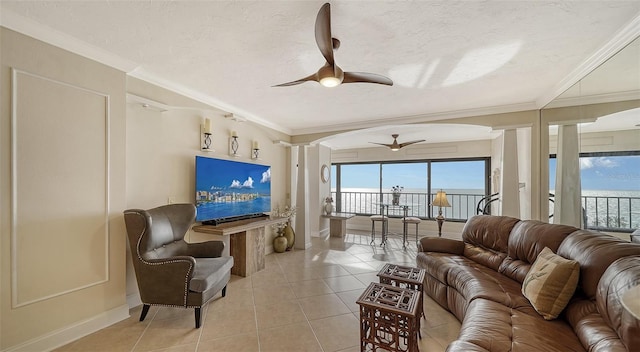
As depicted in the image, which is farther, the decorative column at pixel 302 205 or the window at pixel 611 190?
the decorative column at pixel 302 205

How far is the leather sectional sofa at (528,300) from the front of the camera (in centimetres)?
129

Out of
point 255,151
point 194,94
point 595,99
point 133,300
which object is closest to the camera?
point 595,99

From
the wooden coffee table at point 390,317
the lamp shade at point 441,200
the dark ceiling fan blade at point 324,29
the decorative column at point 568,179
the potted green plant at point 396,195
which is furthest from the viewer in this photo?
the potted green plant at point 396,195

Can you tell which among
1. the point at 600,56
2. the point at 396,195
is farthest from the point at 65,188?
the point at 396,195

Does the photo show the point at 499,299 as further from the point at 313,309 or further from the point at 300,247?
the point at 300,247

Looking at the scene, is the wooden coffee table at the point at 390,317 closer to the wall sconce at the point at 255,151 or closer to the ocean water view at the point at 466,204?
the ocean water view at the point at 466,204

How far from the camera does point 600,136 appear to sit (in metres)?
2.35

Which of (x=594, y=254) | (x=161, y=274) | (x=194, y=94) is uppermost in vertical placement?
(x=194, y=94)

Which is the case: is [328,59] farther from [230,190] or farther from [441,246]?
[441,246]

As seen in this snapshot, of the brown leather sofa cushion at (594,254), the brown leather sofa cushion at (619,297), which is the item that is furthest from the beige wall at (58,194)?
the brown leather sofa cushion at (594,254)

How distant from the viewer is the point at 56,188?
1927 mm

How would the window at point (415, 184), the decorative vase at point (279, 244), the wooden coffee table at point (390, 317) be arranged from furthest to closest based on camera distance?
the window at point (415, 184), the decorative vase at point (279, 244), the wooden coffee table at point (390, 317)

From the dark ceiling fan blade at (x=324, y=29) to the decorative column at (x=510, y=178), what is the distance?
129 inches

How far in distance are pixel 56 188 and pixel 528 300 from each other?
3765mm
